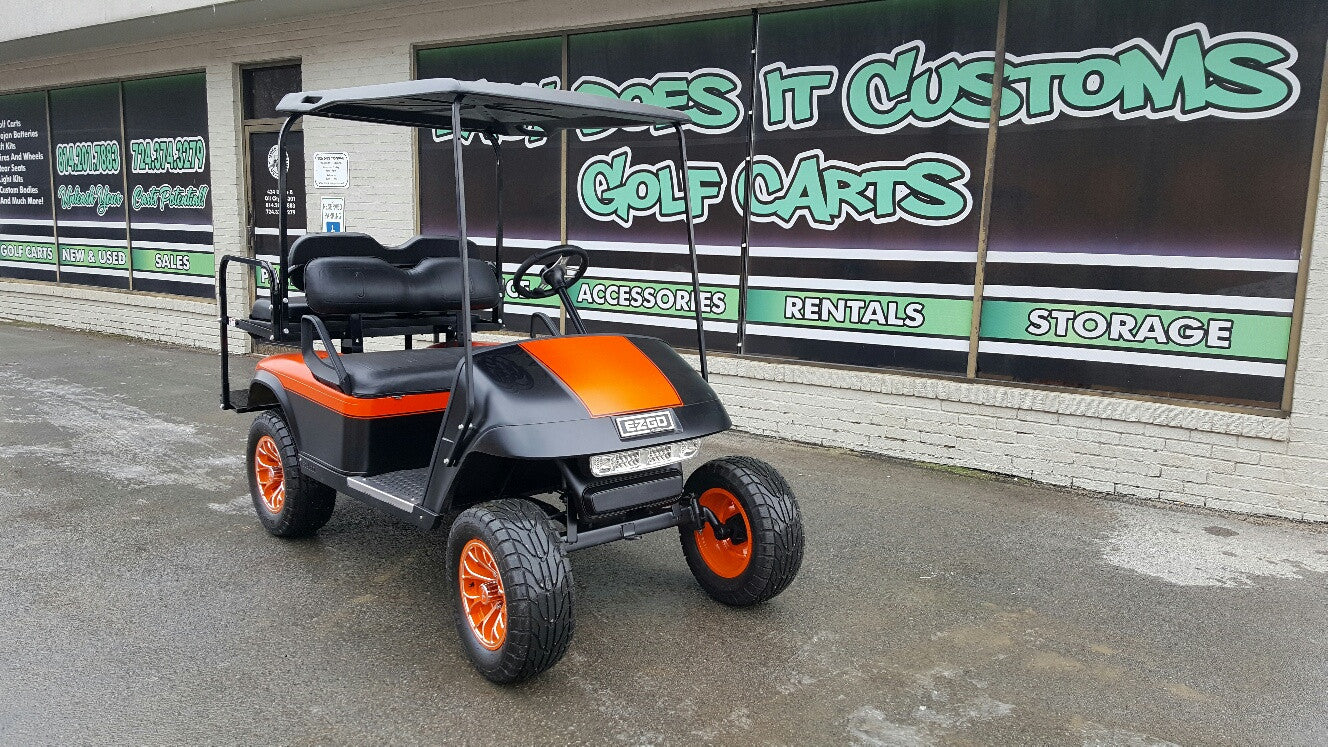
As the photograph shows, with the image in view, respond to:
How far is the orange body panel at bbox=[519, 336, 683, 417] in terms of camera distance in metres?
3.62

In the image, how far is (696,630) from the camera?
390 cm

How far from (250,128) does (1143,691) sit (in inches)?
388

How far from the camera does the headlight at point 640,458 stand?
140 inches

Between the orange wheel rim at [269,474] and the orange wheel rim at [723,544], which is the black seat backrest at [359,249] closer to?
the orange wheel rim at [269,474]

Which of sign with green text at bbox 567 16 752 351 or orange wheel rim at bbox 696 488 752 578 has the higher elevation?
sign with green text at bbox 567 16 752 351

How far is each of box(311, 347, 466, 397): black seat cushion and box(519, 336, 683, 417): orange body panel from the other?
509 millimetres

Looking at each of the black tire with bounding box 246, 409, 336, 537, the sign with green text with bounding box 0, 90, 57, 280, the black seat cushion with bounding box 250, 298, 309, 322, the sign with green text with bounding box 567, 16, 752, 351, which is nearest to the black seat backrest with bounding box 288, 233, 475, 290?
the black seat cushion with bounding box 250, 298, 309, 322

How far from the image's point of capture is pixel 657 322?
301 inches

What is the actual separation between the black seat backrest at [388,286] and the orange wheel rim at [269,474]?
0.81m

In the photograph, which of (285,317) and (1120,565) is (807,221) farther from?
(285,317)

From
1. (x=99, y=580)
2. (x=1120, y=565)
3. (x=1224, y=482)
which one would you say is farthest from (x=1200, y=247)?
(x=99, y=580)

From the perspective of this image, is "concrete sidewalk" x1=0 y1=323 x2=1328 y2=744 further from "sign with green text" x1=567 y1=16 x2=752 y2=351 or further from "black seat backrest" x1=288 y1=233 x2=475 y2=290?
"sign with green text" x1=567 y1=16 x2=752 y2=351

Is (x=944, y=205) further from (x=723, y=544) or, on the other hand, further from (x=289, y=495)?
(x=289, y=495)

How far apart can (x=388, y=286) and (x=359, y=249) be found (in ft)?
1.16
